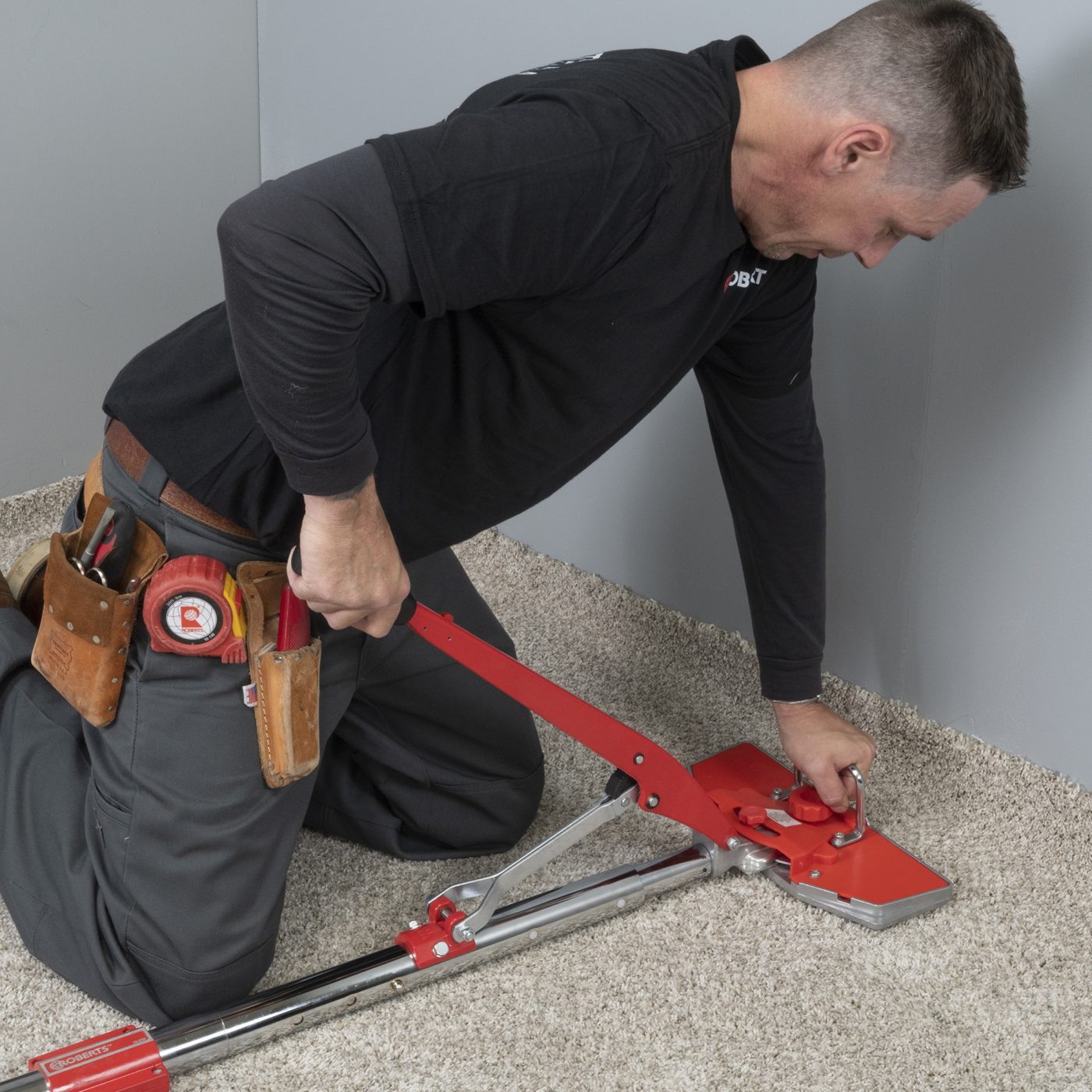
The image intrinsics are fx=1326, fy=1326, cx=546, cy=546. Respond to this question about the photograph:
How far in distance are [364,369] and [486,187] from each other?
1.04ft

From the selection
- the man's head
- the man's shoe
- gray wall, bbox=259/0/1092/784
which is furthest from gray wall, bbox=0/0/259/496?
the man's head

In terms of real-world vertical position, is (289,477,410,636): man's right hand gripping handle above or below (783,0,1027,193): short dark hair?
below

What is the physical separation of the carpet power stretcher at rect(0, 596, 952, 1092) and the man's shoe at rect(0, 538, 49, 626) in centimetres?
59

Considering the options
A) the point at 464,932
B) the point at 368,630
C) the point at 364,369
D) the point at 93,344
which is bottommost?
the point at 464,932

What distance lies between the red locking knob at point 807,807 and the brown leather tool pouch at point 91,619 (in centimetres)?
83

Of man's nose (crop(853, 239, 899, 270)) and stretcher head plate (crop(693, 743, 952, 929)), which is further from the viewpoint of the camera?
stretcher head plate (crop(693, 743, 952, 929))

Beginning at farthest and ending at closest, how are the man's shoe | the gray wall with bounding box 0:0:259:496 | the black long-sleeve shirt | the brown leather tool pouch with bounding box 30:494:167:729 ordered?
the gray wall with bounding box 0:0:259:496 → the man's shoe → the brown leather tool pouch with bounding box 30:494:167:729 → the black long-sleeve shirt

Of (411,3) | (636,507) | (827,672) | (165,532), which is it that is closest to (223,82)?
(411,3)

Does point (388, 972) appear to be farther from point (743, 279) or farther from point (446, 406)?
point (743, 279)

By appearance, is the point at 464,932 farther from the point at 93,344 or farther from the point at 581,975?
the point at 93,344

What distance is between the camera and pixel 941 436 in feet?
5.71

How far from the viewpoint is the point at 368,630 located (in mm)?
1329

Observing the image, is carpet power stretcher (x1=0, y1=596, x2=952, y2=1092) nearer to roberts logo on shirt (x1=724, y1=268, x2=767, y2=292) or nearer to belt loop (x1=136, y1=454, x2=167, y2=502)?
belt loop (x1=136, y1=454, x2=167, y2=502)

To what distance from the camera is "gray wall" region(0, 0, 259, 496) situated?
236 cm
